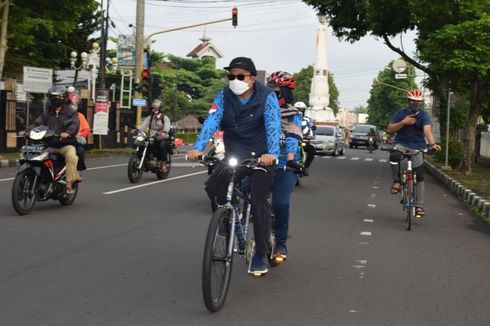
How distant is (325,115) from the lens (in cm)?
7462

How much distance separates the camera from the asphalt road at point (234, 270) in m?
4.65

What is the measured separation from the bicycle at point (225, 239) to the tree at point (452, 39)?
13348 millimetres

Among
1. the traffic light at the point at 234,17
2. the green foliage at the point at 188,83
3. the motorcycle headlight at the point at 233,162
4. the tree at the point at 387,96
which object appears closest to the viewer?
the motorcycle headlight at the point at 233,162

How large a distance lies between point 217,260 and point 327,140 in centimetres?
2785

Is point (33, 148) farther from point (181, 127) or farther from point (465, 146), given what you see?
point (181, 127)

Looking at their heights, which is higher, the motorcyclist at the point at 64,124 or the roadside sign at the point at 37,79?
the roadside sign at the point at 37,79

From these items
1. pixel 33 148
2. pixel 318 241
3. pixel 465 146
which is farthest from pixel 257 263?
pixel 465 146

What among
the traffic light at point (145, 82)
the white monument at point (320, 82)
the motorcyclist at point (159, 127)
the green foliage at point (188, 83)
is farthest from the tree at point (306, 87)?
the motorcyclist at point (159, 127)

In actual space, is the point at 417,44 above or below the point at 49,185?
above

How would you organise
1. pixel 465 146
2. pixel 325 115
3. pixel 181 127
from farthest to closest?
1. pixel 325 115
2. pixel 181 127
3. pixel 465 146

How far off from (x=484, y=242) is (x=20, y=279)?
18.0 ft

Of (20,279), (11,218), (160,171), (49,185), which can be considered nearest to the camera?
(20,279)

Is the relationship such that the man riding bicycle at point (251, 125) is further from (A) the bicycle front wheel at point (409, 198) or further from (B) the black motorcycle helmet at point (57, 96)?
(B) the black motorcycle helmet at point (57, 96)

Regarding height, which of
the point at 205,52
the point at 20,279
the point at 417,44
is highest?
the point at 205,52
